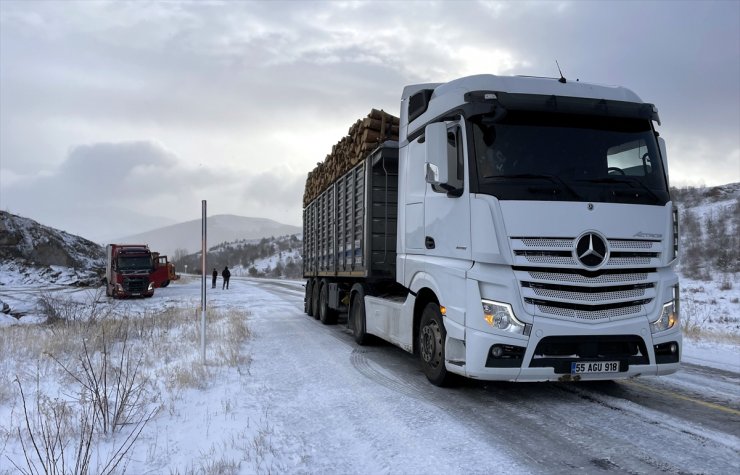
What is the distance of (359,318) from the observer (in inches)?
371

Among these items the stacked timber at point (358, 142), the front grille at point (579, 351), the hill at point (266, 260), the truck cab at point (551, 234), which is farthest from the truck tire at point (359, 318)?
the hill at point (266, 260)

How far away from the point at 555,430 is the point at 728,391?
281 centimetres

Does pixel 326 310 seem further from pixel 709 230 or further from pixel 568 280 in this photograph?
pixel 709 230

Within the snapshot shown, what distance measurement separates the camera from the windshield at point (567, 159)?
513 cm

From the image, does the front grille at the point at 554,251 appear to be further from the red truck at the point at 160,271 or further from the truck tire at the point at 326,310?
the red truck at the point at 160,271

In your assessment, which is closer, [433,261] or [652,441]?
[652,441]

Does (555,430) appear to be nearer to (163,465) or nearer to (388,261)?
(163,465)

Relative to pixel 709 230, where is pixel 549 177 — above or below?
below

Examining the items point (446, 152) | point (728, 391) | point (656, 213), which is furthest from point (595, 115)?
point (728, 391)

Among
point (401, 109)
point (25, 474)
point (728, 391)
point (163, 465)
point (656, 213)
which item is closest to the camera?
point (25, 474)

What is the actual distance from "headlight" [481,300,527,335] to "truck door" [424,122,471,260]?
61 cm

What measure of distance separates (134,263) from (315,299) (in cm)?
1807

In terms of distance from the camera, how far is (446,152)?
5.59 m

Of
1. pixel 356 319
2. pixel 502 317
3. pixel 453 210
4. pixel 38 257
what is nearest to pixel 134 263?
pixel 38 257
